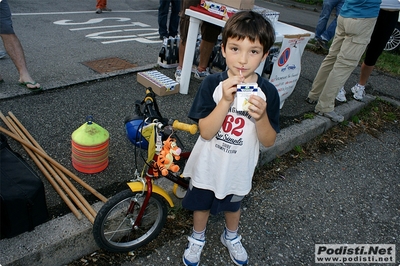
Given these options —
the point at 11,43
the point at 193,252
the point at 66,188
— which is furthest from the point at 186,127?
the point at 11,43

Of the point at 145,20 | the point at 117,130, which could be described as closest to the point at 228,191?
the point at 117,130

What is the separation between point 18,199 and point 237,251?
4.70ft

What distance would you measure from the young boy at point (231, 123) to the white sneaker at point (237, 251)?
0.84 feet

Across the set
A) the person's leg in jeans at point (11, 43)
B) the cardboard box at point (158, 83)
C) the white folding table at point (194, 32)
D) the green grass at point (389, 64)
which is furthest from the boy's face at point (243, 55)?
the green grass at point (389, 64)

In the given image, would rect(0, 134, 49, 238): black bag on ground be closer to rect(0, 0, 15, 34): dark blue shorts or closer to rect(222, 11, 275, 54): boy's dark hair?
rect(222, 11, 275, 54): boy's dark hair

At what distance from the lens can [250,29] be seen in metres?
1.56

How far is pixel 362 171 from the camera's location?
3477 millimetres

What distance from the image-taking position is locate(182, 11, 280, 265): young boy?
1.57 metres

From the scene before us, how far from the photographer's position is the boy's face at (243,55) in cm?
157

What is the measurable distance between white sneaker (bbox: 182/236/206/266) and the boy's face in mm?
1183

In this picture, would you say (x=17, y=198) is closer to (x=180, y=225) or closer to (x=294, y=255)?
(x=180, y=225)

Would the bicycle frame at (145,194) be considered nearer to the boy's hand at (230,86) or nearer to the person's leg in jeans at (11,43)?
the boy's hand at (230,86)

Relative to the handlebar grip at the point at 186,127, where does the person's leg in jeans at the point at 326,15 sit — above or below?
above
